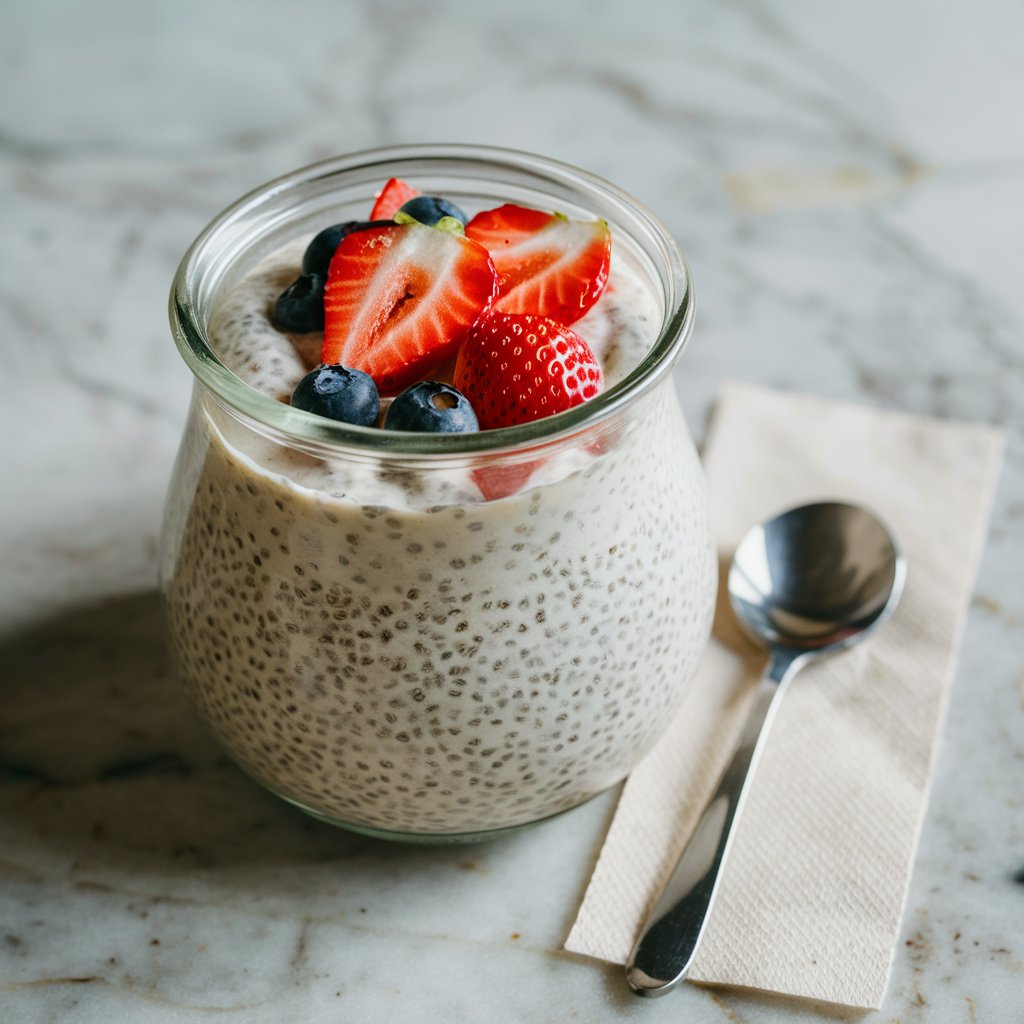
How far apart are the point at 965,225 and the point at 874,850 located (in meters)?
0.91

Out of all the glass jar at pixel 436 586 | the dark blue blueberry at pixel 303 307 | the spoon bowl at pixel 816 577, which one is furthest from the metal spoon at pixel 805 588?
the dark blue blueberry at pixel 303 307

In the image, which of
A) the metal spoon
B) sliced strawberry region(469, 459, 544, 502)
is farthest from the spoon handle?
sliced strawberry region(469, 459, 544, 502)

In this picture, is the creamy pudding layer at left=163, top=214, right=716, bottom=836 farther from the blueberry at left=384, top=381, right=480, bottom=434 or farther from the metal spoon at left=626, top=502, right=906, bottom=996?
the metal spoon at left=626, top=502, right=906, bottom=996

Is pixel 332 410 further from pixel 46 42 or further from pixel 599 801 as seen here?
pixel 46 42

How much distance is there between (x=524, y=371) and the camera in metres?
0.67

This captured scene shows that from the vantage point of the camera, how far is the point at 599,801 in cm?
89

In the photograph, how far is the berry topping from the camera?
26.6 inches

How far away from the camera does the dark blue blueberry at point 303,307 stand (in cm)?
76

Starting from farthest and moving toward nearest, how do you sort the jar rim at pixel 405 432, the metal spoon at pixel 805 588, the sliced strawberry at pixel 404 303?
the metal spoon at pixel 805 588 → the sliced strawberry at pixel 404 303 → the jar rim at pixel 405 432

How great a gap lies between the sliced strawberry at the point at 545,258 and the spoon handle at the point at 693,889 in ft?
1.13

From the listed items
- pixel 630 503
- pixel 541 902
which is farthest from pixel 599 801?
pixel 630 503

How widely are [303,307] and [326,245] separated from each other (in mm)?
49

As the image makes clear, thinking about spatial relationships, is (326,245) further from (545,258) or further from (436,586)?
(436,586)

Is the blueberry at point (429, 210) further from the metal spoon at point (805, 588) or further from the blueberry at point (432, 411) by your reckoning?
the metal spoon at point (805, 588)
